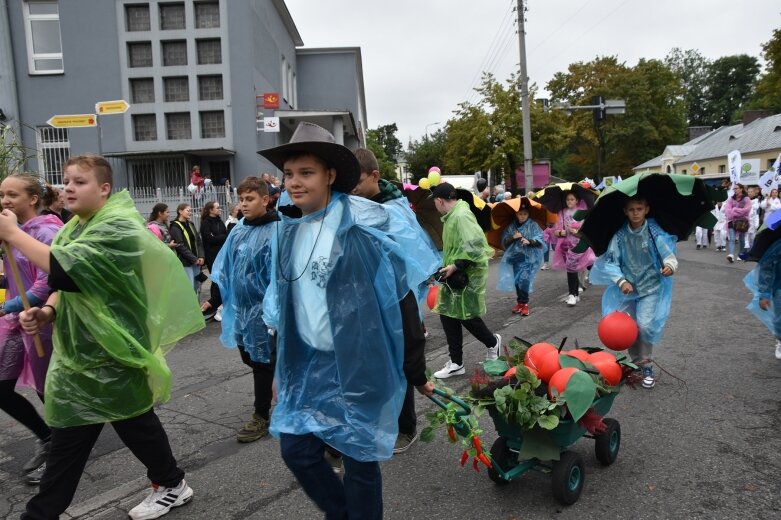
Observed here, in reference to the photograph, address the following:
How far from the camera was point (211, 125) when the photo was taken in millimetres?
23078

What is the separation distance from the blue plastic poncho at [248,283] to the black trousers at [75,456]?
1141 mm

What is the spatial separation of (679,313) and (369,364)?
715cm

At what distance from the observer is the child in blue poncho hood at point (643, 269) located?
4.81 m

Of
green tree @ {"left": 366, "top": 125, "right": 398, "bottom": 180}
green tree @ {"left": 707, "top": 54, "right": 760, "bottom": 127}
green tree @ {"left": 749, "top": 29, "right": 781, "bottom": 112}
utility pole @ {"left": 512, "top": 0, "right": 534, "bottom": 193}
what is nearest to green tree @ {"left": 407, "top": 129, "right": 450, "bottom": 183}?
green tree @ {"left": 366, "top": 125, "right": 398, "bottom": 180}

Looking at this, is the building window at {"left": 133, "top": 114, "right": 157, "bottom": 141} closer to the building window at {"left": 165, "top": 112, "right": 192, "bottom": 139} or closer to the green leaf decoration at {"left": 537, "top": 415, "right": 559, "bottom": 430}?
the building window at {"left": 165, "top": 112, "right": 192, "bottom": 139}

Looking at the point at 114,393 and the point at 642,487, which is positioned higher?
the point at 114,393

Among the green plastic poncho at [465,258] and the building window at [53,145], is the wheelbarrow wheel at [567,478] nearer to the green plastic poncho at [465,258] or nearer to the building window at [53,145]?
the green plastic poncho at [465,258]

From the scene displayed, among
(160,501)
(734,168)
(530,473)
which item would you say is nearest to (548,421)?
(530,473)

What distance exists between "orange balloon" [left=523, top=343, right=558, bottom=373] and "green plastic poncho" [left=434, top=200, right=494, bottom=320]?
6.28ft

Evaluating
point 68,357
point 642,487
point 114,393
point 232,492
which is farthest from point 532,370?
point 68,357

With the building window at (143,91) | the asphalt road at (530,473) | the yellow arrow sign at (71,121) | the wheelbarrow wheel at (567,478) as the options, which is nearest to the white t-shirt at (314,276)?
the asphalt road at (530,473)

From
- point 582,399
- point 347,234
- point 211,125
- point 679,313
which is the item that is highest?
point 211,125

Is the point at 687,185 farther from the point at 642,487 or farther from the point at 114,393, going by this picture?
the point at 114,393

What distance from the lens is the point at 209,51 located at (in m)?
22.7
